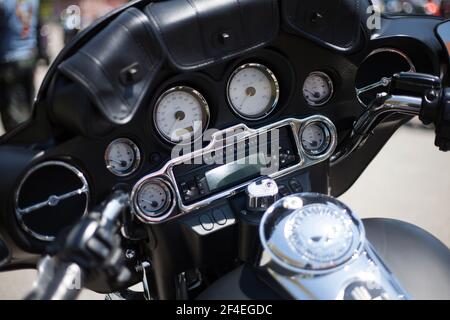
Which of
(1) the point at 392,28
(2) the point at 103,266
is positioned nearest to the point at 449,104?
(1) the point at 392,28

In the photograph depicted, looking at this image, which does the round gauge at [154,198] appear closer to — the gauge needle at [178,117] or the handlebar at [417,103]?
the gauge needle at [178,117]

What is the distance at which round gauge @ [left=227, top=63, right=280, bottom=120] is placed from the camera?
1.65 metres

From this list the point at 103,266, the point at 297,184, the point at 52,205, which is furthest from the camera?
the point at 297,184

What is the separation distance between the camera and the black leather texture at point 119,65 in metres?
1.25

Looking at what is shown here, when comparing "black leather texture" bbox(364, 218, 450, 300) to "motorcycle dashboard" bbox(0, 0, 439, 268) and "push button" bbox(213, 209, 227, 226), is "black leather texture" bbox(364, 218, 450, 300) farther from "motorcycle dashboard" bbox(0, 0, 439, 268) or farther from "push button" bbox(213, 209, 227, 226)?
"push button" bbox(213, 209, 227, 226)

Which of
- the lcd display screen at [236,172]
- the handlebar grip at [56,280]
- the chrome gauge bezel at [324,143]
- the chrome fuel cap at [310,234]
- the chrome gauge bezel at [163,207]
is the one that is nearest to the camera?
the handlebar grip at [56,280]

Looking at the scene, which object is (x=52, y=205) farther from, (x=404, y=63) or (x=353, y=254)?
(x=404, y=63)

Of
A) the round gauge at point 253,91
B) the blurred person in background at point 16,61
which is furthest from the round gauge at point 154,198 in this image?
the blurred person in background at point 16,61

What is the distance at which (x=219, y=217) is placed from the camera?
1562 millimetres

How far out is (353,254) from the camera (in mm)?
1236

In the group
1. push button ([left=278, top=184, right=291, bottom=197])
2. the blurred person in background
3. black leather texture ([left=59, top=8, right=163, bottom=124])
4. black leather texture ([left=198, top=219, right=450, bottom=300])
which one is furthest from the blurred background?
black leather texture ([left=59, top=8, right=163, bottom=124])

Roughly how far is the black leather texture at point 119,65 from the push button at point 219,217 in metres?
0.43

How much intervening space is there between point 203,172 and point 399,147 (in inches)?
154

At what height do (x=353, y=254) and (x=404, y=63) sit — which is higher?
(x=404, y=63)
